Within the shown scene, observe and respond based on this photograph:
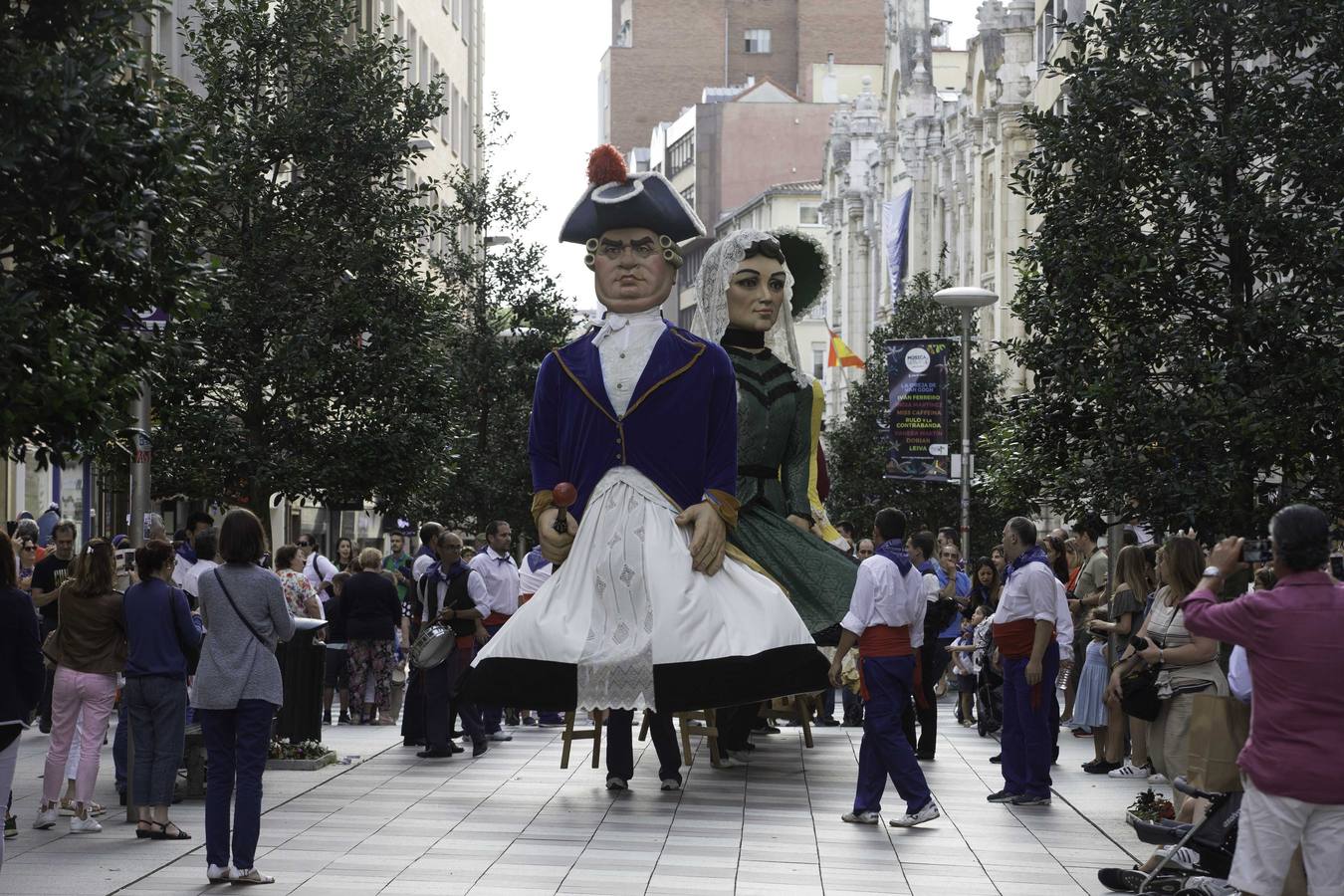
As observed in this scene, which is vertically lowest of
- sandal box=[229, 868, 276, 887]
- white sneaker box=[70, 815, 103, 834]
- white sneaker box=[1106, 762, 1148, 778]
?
white sneaker box=[1106, 762, 1148, 778]

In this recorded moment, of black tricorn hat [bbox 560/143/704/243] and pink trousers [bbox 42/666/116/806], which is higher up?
black tricorn hat [bbox 560/143/704/243]

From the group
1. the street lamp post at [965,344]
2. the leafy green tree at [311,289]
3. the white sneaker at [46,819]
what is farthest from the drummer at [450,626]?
the street lamp post at [965,344]

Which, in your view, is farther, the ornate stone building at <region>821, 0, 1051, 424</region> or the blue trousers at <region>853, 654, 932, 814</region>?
the ornate stone building at <region>821, 0, 1051, 424</region>

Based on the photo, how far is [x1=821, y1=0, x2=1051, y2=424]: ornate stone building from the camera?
5497 centimetres

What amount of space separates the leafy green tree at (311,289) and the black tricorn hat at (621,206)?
5877 millimetres

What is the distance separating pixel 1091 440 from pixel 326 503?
8499 millimetres

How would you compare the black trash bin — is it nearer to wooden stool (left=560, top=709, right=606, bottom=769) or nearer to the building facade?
wooden stool (left=560, top=709, right=606, bottom=769)

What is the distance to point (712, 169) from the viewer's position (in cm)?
11012

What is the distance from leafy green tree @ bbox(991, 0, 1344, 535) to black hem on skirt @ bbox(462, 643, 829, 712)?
97.7 inches

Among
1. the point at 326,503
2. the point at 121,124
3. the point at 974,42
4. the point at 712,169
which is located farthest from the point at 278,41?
the point at 712,169

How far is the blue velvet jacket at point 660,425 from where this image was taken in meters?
12.1

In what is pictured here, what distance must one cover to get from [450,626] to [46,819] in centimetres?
559

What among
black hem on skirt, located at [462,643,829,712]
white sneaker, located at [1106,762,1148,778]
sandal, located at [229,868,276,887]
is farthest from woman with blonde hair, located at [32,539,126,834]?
white sneaker, located at [1106,762,1148,778]

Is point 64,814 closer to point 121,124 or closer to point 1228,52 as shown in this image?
point 121,124
